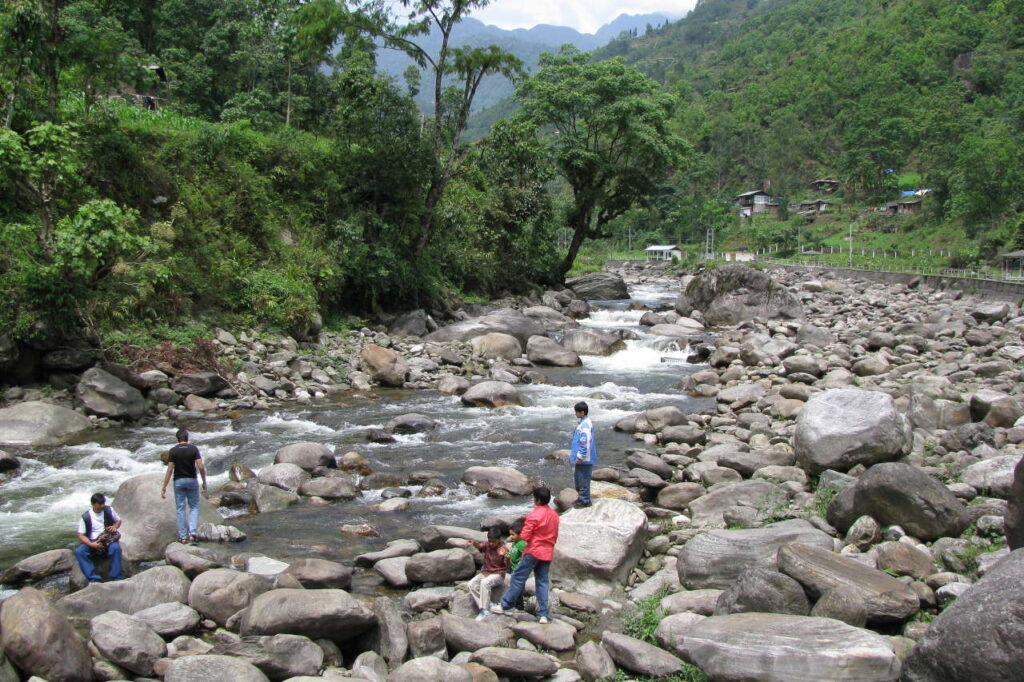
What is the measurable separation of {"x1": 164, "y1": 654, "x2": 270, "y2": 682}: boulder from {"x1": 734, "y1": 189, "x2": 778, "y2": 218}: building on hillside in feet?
321

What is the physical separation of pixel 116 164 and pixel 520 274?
19.3 metres

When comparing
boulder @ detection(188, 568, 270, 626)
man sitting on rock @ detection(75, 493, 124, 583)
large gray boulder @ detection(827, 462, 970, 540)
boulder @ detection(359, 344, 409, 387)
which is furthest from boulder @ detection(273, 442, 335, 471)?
large gray boulder @ detection(827, 462, 970, 540)

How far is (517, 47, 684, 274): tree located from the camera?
3556 cm

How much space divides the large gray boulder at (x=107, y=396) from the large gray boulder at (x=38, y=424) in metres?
0.54

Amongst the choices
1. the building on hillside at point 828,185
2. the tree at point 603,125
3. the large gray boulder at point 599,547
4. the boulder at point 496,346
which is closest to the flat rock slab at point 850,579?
the large gray boulder at point 599,547

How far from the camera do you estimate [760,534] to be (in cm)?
800

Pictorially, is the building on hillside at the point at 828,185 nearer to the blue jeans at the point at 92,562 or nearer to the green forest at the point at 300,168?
the green forest at the point at 300,168

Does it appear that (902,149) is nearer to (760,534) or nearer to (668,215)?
(668,215)

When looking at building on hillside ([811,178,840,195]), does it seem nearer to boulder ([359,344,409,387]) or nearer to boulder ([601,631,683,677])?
boulder ([359,344,409,387])

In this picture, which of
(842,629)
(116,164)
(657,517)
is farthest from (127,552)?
(116,164)

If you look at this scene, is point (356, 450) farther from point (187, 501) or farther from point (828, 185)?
point (828, 185)

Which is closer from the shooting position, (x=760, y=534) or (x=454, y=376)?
(x=760, y=534)

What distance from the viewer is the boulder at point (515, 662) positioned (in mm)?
6324

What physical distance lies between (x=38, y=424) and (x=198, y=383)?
3.58m
